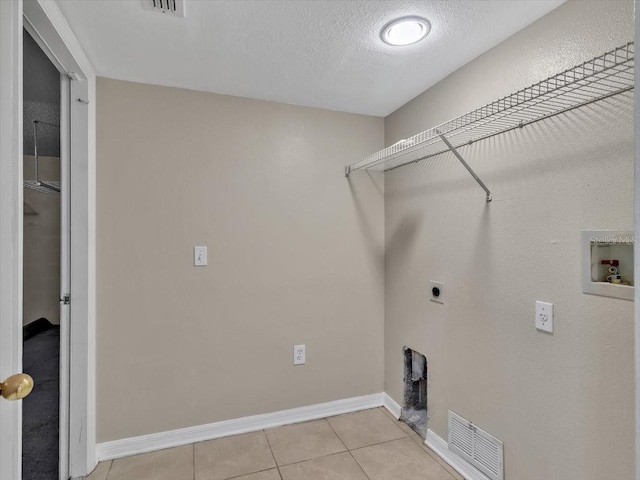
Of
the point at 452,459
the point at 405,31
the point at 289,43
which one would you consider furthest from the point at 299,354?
the point at 405,31

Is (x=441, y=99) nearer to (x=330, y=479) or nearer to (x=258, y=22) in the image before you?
(x=258, y=22)

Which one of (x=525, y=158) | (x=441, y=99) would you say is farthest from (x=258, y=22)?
(x=525, y=158)

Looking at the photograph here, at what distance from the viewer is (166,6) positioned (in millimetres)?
1316

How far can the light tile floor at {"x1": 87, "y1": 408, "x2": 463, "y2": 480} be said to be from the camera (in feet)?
5.74

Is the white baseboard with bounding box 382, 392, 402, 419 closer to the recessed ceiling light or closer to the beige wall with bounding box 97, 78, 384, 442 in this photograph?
the beige wall with bounding box 97, 78, 384, 442

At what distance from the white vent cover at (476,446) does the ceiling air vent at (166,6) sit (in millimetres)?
2337

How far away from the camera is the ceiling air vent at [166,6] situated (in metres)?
1.29

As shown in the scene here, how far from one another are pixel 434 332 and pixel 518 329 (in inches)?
22.6

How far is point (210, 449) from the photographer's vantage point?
196cm

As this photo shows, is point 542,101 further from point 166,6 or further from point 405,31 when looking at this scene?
point 166,6

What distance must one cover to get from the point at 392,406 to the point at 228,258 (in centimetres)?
156
